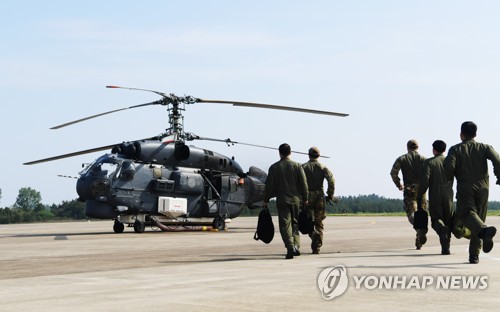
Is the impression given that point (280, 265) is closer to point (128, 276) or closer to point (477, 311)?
point (128, 276)

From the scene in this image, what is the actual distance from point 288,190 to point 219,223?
15.6 meters

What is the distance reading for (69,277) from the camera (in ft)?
36.6

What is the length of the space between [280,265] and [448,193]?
398cm

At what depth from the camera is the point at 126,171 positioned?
88.9 feet

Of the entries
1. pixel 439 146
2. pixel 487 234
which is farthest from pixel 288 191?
pixel 487 234

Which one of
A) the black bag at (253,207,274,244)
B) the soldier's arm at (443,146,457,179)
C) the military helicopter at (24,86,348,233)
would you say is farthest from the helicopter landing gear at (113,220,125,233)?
the soldier's arm at (443,146,457,179)

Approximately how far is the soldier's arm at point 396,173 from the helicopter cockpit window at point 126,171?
488 inches

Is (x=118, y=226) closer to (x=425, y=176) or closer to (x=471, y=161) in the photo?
(x=425, y=176)

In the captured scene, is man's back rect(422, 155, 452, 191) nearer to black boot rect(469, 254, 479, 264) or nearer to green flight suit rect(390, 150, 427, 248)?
green flight suit rect(390, 150, 427, 248)

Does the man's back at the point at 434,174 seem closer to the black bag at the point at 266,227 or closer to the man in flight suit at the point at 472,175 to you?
the man in flight suit at the point at 472,175

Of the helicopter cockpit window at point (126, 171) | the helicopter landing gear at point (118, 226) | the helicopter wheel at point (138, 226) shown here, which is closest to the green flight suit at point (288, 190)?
the helicopter cockpit window at point (126, 171)

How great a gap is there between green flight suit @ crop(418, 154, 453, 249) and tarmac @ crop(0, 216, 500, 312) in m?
0.54

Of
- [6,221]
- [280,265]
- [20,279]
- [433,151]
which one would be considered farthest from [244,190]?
[6,221]

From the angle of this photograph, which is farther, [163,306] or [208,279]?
[208,279]
